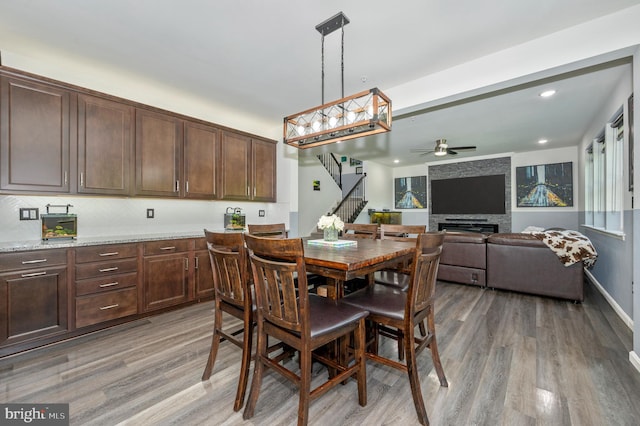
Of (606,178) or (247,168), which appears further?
(247,168)

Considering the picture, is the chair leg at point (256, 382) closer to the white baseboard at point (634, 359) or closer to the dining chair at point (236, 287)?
the dining chair at point (236, 287)

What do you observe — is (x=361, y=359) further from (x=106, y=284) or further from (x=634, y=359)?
(x=106, y=284)

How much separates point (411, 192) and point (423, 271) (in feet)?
26.9

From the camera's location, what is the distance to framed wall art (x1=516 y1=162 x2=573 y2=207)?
6824 millimetres

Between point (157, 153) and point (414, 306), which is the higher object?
point (157, 153)

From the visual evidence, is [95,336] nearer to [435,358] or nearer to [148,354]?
[148,354]

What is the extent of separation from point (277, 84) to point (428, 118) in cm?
267

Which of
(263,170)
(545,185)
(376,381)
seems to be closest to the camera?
(376,381)

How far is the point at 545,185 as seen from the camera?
708 centimetres

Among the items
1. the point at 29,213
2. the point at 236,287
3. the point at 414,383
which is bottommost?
the point at 414,383

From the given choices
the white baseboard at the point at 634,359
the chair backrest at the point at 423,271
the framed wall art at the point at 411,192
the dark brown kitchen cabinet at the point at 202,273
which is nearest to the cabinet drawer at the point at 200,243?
the dark brown kitchen cabinet at the point at 202,273

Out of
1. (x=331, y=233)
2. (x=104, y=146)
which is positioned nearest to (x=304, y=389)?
(x=331, y=233)

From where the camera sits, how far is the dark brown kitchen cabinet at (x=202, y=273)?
344cm

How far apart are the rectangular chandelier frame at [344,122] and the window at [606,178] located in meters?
3.06
